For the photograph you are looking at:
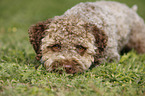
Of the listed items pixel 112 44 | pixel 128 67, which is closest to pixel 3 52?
pixel 112 44

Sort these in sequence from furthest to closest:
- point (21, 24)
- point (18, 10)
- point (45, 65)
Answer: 1. point (18, 10)
2. point (21, 24)
3. point (45, 65)

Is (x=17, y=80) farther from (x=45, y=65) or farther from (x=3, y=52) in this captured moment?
(x=3, y=52)

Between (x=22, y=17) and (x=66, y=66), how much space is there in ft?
27.1

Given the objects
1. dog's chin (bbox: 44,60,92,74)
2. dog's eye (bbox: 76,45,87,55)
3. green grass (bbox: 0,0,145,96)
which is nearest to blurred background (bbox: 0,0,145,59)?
green grass (bbox: 0,0,145,96)

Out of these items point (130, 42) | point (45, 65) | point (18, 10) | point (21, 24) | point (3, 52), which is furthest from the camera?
point (18, 10)

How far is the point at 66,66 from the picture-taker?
389 cm

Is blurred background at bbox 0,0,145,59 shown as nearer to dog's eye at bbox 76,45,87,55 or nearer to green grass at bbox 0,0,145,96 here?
green grass at bbox 0,0,145,96

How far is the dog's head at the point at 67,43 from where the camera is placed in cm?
402

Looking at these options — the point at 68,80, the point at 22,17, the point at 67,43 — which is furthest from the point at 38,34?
the point at 22,17

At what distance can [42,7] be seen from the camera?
44.8ft

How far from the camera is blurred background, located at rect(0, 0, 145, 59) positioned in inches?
259

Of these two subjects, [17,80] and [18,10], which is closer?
[17,80]

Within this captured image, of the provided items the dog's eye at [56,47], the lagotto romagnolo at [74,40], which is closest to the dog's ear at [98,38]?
the lagotto romagnolo at [74,40]

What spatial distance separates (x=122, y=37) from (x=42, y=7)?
8758 mm
